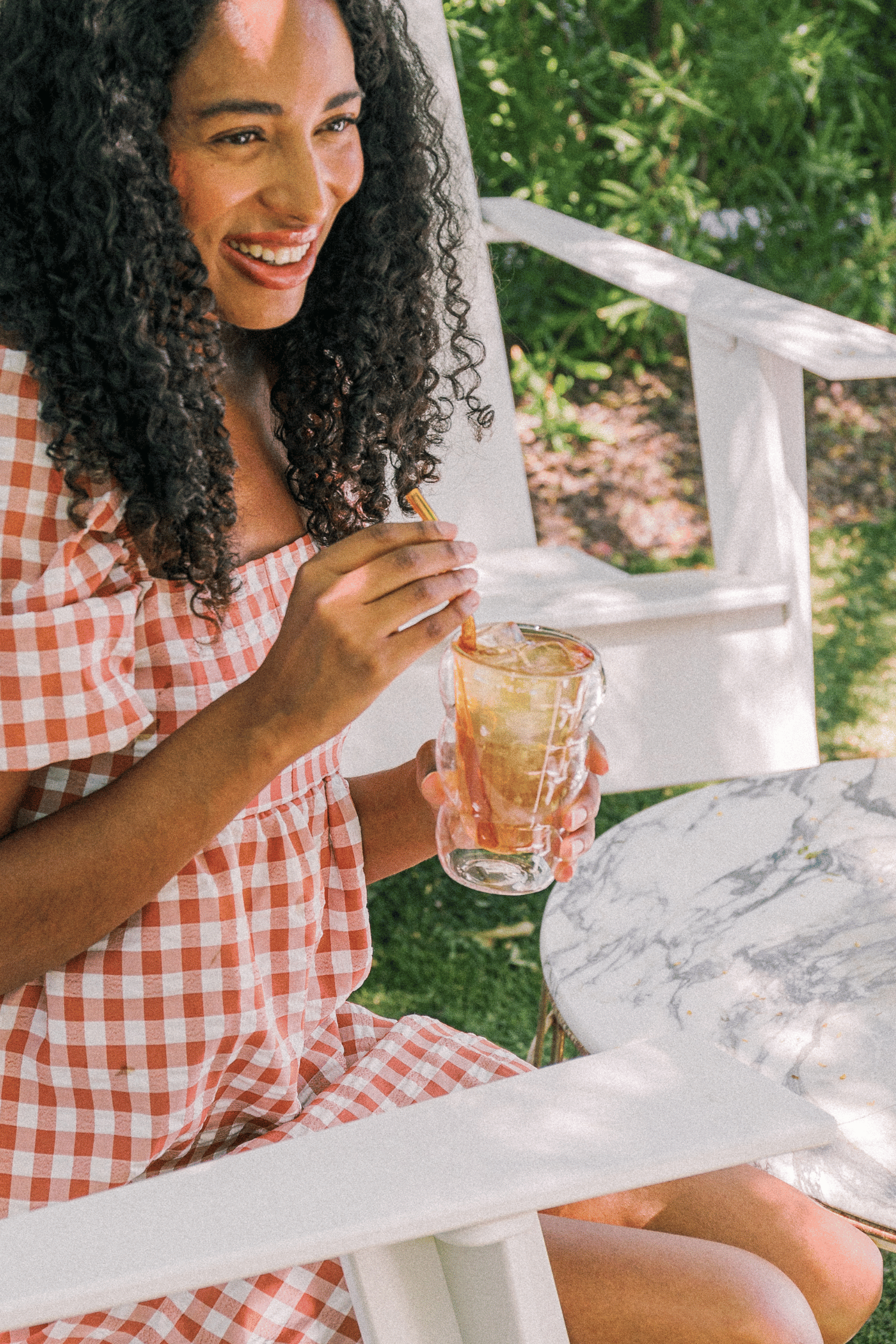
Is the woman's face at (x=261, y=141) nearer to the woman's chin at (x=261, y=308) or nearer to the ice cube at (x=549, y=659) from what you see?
the woman's chin at (x=261, y=308)

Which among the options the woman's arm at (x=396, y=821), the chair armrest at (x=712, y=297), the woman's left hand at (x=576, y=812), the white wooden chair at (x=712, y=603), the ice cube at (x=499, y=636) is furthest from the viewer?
the white wooden chair at (x=712, y=603)

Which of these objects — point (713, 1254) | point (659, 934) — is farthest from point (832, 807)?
point (713, 1254)

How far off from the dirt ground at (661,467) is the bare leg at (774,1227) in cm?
286

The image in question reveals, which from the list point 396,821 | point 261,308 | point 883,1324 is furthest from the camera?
point 883,1324

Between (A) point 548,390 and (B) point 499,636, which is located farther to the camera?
A: (A) point 548,390

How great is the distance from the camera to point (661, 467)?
4242mm

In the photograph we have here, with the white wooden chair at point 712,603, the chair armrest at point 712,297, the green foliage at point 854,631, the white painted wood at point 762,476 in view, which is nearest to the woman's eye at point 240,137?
the chair armrest at point 712,297

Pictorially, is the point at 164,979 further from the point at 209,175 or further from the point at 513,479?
the point at 513,479

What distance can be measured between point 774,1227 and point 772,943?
13.3 inches

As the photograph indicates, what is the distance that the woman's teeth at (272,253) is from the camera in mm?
1104

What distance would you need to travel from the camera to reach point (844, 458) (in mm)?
4336

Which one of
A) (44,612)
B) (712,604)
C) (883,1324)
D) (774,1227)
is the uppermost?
(44,612)

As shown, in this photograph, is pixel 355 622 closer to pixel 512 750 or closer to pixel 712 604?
pixel 512 750

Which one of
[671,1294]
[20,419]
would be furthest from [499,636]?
[671,1294]
